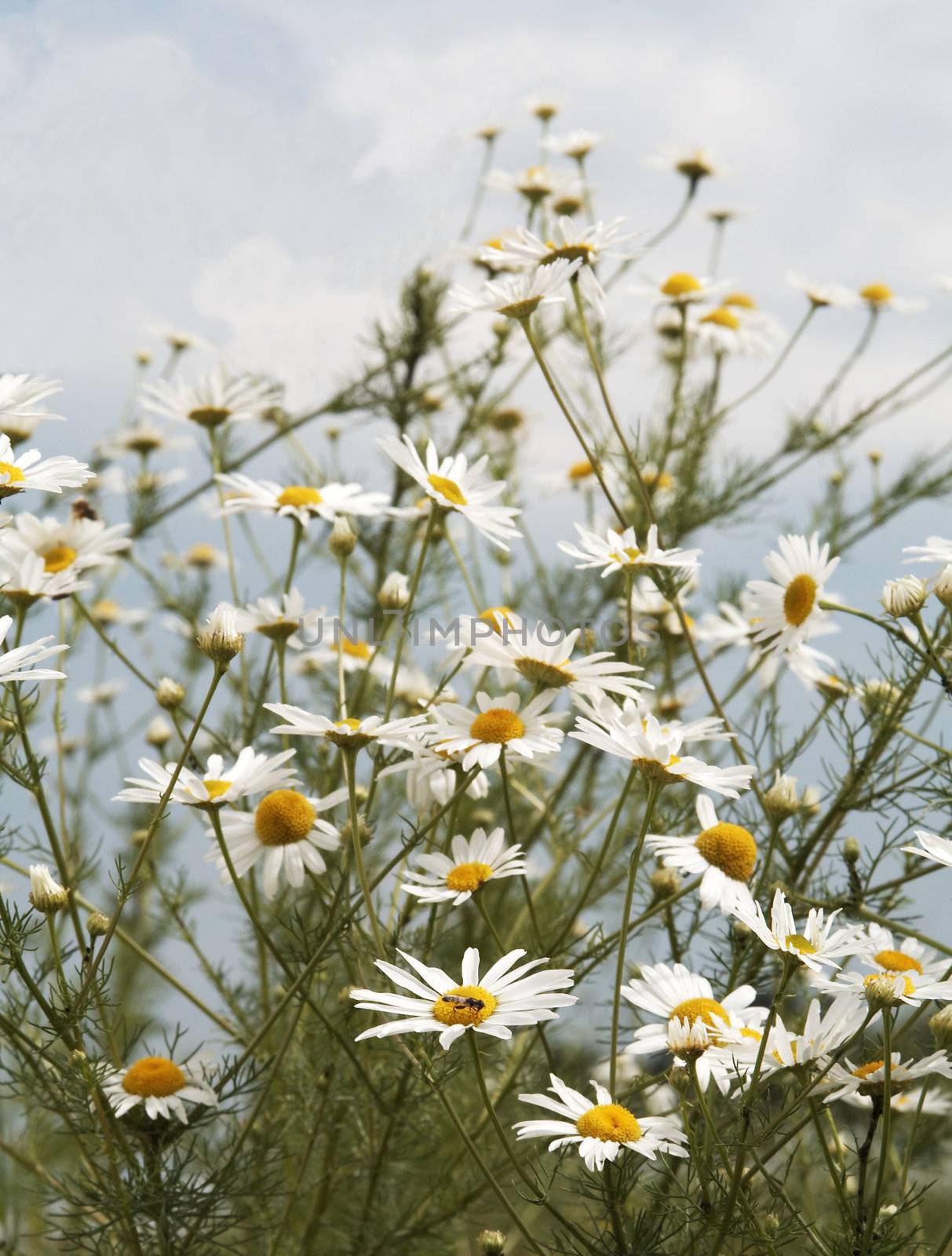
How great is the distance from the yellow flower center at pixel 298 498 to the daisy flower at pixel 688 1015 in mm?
501

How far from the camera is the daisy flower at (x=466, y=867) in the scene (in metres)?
0.83

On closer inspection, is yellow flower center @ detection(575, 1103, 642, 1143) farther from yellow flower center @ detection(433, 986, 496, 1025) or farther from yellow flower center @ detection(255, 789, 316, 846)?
yellow flower center @ detection(255, 789, 316, 846)

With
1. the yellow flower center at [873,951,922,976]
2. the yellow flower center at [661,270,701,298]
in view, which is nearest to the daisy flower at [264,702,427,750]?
the yellow flower center at [873,951,922,976]

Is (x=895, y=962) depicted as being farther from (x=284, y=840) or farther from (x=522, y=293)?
(x=522, y=293)

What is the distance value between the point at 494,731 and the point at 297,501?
38 cm

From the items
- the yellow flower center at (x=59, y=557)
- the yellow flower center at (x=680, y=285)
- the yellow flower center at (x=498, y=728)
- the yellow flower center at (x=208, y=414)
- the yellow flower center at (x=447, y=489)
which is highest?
the yellow flower center at (x=680, y=285)

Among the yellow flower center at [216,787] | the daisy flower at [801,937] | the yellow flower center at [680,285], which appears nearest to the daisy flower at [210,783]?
the yellow flower center at [216,787]

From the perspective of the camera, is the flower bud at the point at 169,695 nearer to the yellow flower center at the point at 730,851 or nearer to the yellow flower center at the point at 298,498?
the yellow flower center at the point at 298,498

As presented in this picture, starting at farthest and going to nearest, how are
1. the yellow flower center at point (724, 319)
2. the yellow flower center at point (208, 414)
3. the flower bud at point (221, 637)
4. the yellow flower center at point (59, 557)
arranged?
the yellow flower center at point (724, 319) → the yellow flower center at point (208, 414) → the yellow flower center at point (59, 557) → the flower bud at point (221, 637)

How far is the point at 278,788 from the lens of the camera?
37.4 inches

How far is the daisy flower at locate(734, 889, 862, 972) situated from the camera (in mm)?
711

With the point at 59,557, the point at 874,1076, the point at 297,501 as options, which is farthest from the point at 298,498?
the point at 874,1076

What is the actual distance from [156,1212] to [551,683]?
49 cm

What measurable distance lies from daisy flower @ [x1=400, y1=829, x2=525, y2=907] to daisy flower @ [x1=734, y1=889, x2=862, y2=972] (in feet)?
0.52
